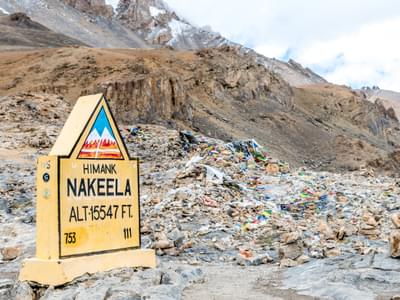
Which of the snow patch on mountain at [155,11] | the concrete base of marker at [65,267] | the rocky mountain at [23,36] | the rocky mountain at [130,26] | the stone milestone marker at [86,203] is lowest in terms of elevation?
the concrete base of marker at [65,267]

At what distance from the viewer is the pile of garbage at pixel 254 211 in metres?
7.89

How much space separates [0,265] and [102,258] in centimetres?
278

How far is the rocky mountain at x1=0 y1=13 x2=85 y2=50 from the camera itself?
50.7 m

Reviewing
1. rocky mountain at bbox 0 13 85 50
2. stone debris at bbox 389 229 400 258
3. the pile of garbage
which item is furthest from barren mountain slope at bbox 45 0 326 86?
stone debris at bbox 389 229 400 258

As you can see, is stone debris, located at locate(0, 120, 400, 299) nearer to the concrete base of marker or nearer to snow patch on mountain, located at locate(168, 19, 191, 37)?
the concrete base of marker

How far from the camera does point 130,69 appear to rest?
31.4 m

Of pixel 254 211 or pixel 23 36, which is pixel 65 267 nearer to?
pixel 254 211

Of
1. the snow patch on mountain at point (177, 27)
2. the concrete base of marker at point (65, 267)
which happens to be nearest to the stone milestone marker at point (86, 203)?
the concrete base of marker at point (65, 267)

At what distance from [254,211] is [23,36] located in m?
47.7

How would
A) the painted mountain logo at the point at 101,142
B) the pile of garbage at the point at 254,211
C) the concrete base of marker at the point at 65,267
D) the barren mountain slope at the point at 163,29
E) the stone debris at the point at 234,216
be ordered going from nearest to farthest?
the concrete base of marker at the point at 65,267 → the painted mountain logo at the point at 101,142 → the stone debris at the point at 234,216 → the pile of garbage at the point at 254,211 → the barren mountain slope at the point at 163,29

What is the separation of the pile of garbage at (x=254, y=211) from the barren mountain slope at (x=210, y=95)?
14855mm

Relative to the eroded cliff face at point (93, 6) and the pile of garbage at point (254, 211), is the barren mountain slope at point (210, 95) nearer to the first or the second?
the pile of garbage at point (254, 211)

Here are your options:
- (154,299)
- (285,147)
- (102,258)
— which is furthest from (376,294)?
(285,147)

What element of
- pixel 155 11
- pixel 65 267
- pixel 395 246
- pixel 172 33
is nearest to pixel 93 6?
pixel 172 33
